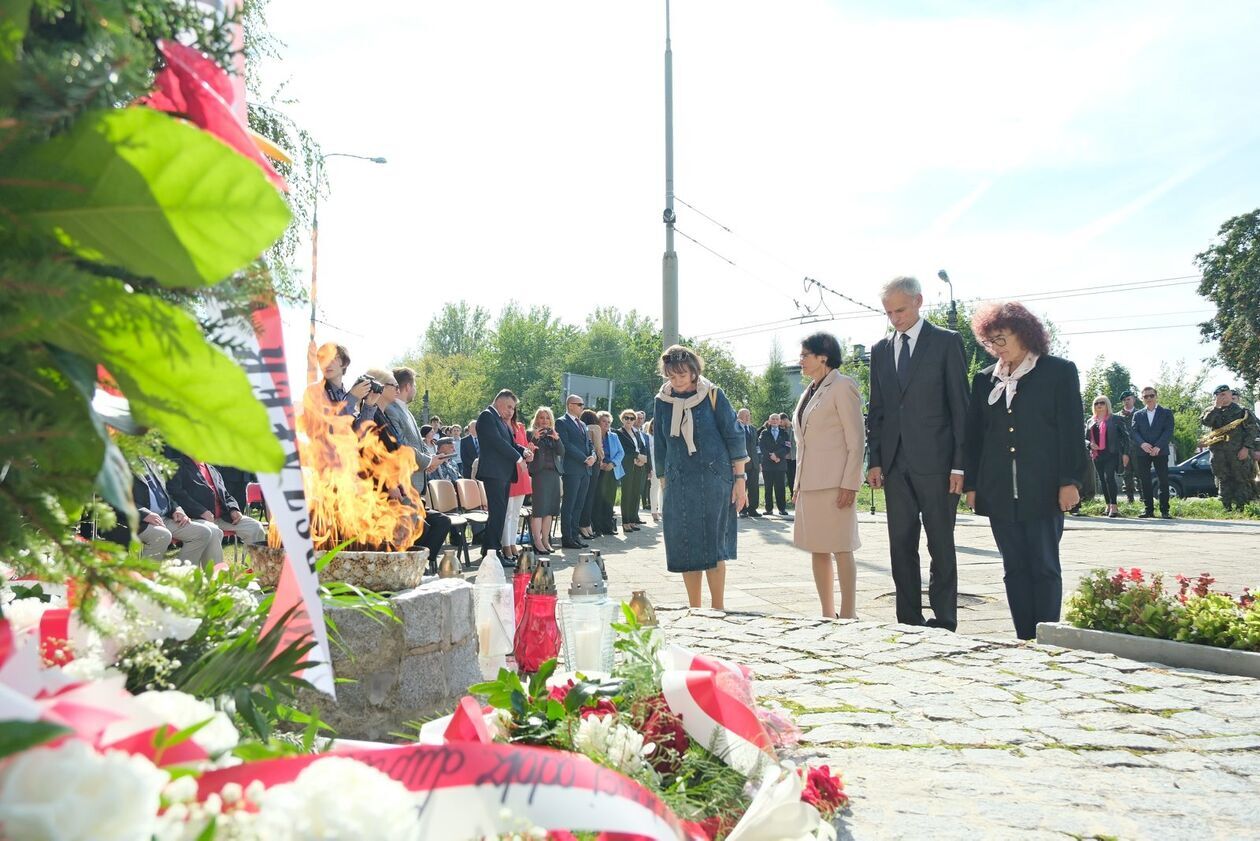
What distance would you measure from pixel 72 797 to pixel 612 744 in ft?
5.76

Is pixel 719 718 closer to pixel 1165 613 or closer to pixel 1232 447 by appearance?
pixel 1165 613

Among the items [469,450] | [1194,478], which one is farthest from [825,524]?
[1194,478]

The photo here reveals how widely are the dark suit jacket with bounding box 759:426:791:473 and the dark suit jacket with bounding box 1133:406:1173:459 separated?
22.8 feet

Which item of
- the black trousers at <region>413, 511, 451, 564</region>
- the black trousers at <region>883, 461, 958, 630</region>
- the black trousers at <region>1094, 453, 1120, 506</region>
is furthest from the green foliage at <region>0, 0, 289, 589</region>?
the black trousers at <region>1094, 453, 1120, 506</region>

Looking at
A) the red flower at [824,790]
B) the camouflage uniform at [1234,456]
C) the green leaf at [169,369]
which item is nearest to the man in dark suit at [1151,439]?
the camouflage uniform at [1234,456]

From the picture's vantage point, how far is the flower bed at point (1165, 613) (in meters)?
5.48

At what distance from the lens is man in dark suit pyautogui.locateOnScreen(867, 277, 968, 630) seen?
6.75 metres

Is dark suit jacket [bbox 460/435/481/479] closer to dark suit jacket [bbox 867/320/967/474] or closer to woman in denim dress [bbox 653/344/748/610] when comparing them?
woman in denim dress [bbox 653/344/748/610]

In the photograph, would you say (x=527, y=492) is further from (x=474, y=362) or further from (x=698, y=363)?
(x=474, y=362)

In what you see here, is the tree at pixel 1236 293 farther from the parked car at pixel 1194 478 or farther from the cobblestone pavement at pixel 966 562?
the cobblestone pavement at pixel 966 562

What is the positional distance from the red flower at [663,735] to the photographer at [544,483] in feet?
35.4

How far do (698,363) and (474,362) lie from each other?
7997 cm

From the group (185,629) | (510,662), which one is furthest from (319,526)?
(185,629)

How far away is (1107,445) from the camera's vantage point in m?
20.3
